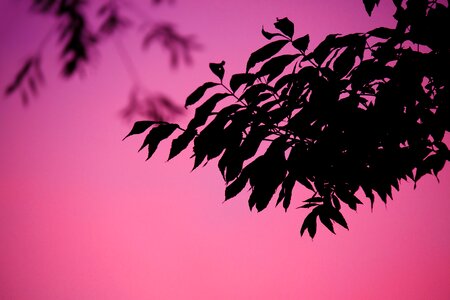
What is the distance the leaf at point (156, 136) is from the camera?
93 centimetres

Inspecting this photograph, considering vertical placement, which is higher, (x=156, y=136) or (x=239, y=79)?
(x=239, y=79)

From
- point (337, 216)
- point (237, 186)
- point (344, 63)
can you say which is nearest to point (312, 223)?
point (337, 216)

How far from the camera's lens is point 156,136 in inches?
36.9

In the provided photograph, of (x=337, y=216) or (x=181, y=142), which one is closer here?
(x=181, y=142)

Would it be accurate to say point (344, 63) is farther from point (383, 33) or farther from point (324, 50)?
point (383, 33)

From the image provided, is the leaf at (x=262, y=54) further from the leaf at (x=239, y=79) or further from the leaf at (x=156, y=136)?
the leaf at (x=156, y=136)

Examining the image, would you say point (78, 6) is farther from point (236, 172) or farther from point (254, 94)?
point (236, 172)

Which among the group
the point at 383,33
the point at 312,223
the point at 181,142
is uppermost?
the point at 383,33

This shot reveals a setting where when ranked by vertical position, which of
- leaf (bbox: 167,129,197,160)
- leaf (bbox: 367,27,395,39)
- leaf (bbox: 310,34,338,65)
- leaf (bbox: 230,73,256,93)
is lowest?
leaf (bbox: 167,129,197,160)

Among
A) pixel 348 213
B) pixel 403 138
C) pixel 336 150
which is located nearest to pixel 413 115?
pixel 403 138

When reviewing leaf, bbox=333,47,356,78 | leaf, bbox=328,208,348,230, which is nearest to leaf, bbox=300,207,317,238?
leaf, bbox=328,208,348,230

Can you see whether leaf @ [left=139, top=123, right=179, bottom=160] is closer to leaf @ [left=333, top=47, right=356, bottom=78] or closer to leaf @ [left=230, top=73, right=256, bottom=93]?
leaf @ [left=230, top=73, right=256, bottom=93]

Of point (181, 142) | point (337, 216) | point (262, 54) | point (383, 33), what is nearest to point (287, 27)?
point (262, 54)

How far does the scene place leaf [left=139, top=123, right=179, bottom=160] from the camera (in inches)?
36.7
